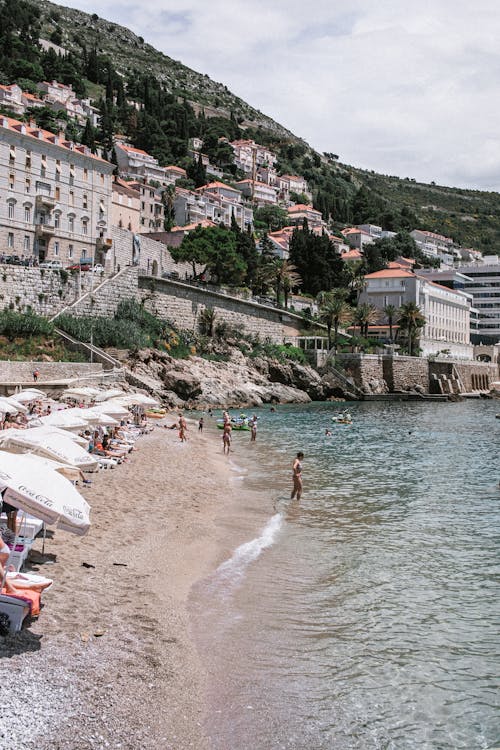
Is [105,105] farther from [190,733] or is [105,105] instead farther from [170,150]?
[190,733]

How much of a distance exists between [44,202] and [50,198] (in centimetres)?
87

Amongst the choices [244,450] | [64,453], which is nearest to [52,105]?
[244,450]

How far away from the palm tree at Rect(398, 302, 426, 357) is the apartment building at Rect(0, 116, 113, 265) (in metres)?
38.0

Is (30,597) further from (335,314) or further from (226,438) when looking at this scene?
(335,314)

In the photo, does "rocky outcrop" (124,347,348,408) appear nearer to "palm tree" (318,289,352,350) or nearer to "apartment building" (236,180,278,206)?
"palm tree" (318,289,352,350)

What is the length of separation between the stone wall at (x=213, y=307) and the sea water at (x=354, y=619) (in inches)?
1403

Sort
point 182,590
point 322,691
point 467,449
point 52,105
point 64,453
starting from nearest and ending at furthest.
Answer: point 322,691
point 182,590
point 64,453
point 467,449
point 52,105

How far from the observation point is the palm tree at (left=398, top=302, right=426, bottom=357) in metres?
78.9

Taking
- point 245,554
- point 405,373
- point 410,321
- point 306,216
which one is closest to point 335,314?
point 405,373

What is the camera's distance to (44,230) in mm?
53062

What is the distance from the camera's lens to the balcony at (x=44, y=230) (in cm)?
5289

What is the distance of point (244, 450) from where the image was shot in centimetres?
2814

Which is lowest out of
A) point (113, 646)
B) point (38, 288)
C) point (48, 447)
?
point (113, 646)

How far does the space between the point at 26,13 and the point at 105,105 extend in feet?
189
